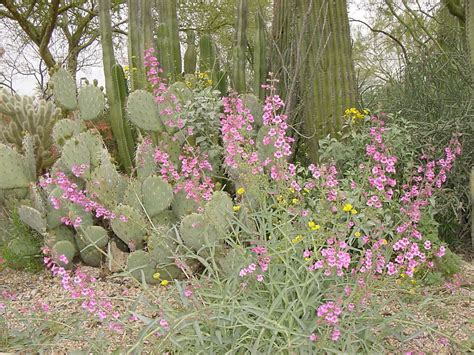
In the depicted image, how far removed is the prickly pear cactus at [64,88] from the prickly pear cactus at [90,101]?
0.19 metres

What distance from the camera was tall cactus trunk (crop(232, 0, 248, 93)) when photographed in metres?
5.40

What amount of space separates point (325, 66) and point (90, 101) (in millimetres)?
1979

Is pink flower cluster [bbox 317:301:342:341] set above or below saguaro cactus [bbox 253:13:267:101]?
below

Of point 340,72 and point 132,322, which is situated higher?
point 340,72

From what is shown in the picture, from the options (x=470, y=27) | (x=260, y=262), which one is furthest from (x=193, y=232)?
(x=470, y=27)

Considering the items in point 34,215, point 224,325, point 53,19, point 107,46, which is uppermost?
point 53,19

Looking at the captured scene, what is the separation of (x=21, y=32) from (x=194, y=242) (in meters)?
13.7

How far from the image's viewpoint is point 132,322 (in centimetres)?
332

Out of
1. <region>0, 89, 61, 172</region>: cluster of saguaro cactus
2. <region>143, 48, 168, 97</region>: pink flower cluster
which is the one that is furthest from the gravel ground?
<region>0, 89, 61, 172</region>: cluster of saguaro cactus

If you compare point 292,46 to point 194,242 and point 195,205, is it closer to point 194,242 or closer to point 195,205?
point 195,205

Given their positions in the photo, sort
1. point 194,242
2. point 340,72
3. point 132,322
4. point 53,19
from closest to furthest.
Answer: point 132,322 < point 194,242 < point 340,72 < point 53,19

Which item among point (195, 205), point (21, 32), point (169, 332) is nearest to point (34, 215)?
point (195, 205)

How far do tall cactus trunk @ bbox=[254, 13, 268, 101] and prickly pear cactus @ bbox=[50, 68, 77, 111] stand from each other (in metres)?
1.65

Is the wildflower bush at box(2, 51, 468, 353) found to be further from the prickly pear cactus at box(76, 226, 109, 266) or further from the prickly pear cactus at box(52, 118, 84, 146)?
the prickly pear cactus at box(52, 118, 84, 146)
